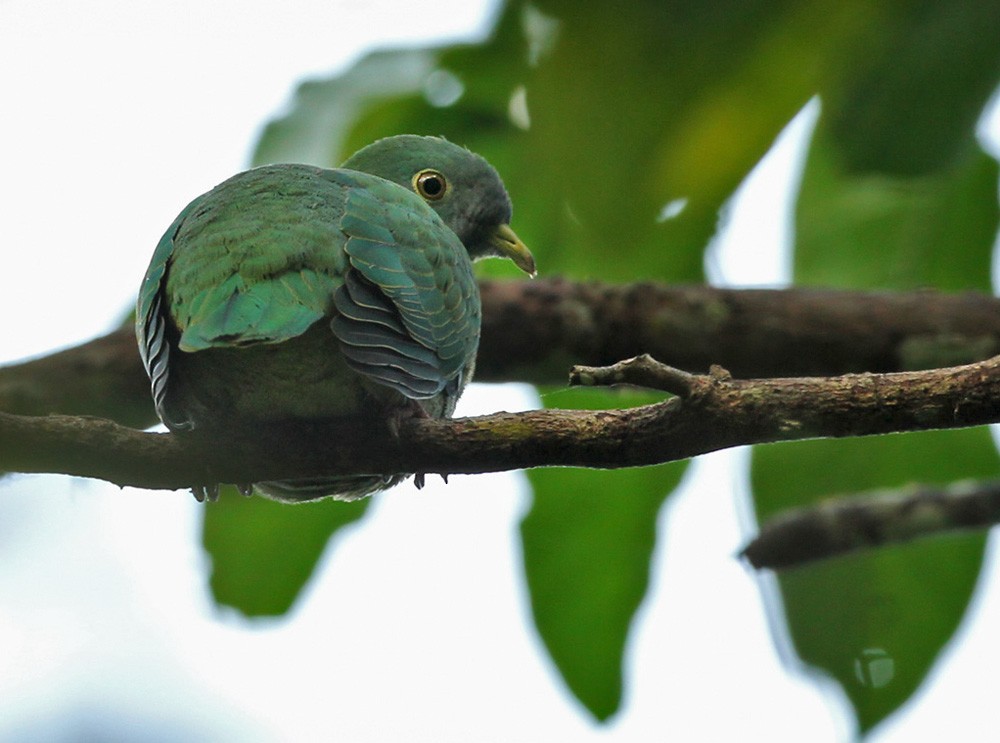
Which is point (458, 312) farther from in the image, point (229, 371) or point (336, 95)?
point (336, 95)

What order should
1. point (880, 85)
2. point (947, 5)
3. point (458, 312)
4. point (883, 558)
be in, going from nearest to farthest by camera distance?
point (947, 5)
point (880, 85)
point (458, 312)
point (883, 558)

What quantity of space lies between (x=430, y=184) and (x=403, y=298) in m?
1.69

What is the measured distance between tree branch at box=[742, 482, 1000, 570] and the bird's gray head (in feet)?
4.42

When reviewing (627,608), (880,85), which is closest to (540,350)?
(627,608)

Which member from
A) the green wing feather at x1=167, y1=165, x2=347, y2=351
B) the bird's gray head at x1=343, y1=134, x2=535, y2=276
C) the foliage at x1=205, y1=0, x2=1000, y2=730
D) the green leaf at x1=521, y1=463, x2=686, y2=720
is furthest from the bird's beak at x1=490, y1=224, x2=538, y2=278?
the green wing feather at x1=167, y1=165, x2=347, y2=351

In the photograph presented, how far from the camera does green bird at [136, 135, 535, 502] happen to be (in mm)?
3598

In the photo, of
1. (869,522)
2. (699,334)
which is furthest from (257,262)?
(869,522)

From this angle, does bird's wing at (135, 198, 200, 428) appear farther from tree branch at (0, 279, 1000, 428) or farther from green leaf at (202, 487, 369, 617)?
green leaf at (202, 487, 369, 617)

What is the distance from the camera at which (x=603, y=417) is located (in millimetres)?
3266

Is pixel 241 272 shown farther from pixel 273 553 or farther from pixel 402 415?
pixel 273 553

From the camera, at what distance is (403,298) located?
3.83m

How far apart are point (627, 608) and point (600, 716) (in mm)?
505

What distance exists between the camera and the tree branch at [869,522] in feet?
16.8

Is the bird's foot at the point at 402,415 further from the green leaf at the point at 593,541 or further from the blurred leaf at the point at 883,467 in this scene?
the green leaf at the point at 593,541
